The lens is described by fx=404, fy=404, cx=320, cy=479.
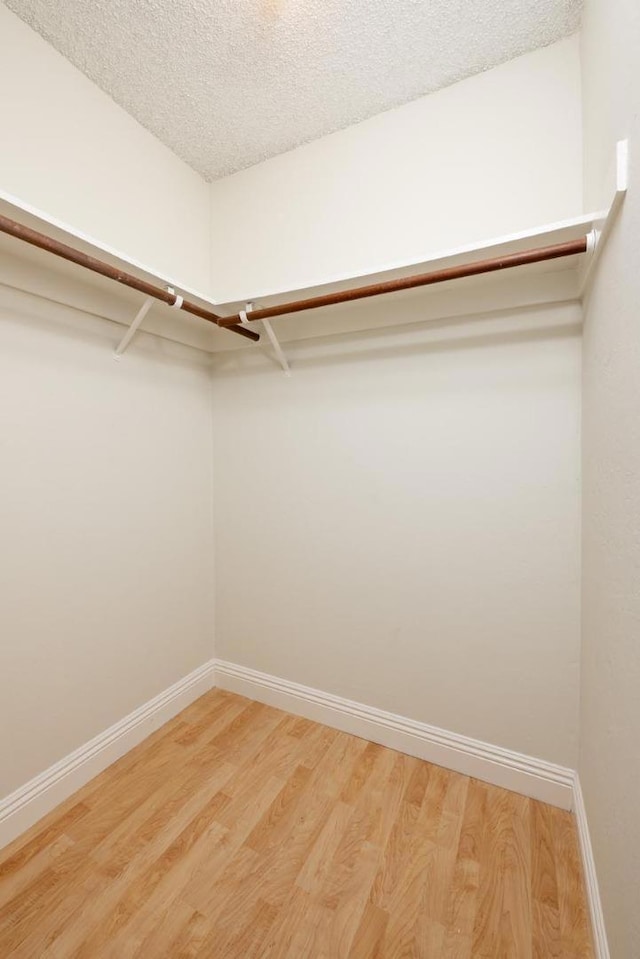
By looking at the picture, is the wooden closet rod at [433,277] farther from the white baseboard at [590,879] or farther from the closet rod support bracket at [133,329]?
the white baseboard at [590,879]

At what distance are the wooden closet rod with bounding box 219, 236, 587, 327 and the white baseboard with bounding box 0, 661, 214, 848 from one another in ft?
5.72

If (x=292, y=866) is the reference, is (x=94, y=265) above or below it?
above

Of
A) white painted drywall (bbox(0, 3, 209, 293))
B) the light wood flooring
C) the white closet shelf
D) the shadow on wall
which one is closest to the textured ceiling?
white painted drywall (bbox(0, 3, 209, 293))

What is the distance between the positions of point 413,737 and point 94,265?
2.09m

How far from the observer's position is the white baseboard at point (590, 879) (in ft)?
3.12

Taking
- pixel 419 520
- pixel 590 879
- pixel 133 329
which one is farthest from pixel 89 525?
pixel 590 879

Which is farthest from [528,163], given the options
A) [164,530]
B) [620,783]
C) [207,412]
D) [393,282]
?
[164,530]

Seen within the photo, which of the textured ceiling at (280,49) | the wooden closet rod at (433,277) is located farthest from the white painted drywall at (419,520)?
the textured ceiling at (280,49)

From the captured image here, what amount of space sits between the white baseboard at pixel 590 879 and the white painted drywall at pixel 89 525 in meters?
1.68

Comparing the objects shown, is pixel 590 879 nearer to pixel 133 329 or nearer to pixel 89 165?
pixel 133 329

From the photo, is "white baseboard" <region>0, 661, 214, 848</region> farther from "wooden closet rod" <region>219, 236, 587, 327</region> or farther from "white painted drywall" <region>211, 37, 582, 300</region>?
"white painted drywall" <region>211, 37, 582, 300</region>

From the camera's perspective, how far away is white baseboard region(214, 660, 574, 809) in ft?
4.75

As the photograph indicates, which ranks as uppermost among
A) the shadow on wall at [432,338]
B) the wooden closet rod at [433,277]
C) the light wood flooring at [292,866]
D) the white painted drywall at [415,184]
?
the white painted drywall at [415,184]

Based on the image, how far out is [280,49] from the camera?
1372 mm
